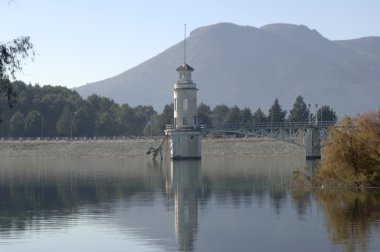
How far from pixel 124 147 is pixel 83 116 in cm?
2660

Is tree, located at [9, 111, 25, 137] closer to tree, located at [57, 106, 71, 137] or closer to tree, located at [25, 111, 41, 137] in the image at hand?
tree, located at [25, 111, 41, 137]

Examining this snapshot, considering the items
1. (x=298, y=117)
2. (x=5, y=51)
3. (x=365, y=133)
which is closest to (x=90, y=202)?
(x=365, y=133)

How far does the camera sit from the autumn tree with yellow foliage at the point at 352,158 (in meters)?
47.1

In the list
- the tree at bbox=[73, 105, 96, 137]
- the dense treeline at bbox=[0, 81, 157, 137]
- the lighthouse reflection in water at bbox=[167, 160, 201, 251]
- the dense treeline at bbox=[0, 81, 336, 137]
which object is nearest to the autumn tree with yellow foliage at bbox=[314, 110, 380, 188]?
the lighthouse reflection in water at bbox=[167, 160, 201, 251]

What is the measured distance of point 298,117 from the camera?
140m

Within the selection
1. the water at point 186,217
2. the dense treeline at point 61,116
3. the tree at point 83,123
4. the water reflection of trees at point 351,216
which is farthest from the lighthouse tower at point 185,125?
the water reflection of trees at point 351,216

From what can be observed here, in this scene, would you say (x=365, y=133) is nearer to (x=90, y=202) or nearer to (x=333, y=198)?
(x=333, y=198)

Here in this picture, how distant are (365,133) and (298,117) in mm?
91947

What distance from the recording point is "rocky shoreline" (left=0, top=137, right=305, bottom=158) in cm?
11588

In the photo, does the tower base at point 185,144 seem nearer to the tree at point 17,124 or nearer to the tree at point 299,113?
the tree at point 299,113

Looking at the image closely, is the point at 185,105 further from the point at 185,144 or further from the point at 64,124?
the point at 64,124

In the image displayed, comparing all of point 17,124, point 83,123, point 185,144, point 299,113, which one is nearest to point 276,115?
point 299,113

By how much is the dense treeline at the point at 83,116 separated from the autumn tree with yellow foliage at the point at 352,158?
84883 millimetres

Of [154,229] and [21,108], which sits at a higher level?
[21,108]
